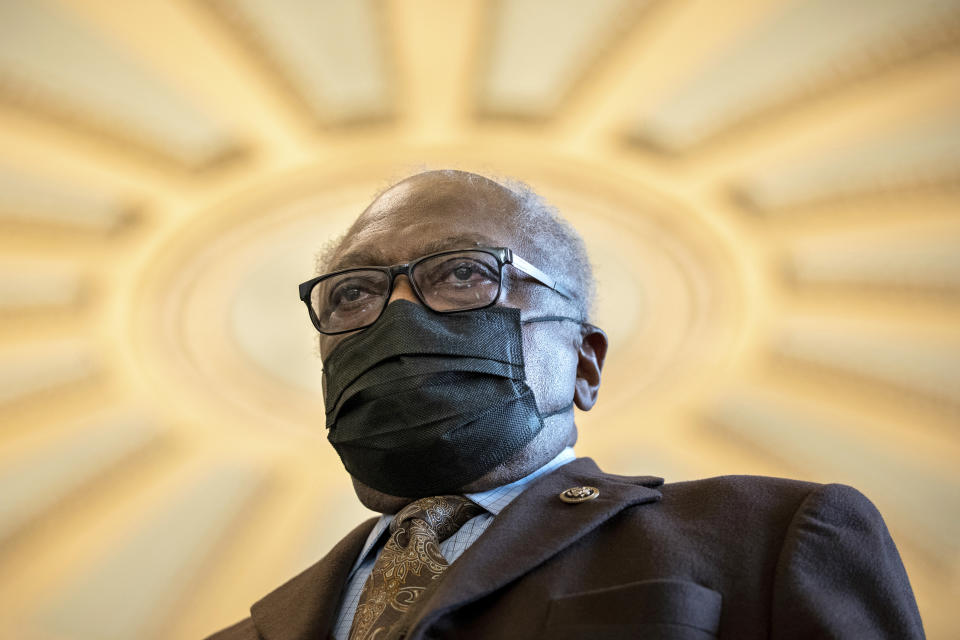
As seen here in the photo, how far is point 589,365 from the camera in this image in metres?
2.76

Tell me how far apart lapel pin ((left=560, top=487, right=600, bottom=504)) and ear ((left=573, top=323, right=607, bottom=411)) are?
53cm

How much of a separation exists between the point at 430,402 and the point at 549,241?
755mm

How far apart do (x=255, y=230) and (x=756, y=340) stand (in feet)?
14.4

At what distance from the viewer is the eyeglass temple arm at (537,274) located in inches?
102

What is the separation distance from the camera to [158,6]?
5.27 m

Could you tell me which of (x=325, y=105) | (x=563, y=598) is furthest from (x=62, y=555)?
(x=563, y=598)

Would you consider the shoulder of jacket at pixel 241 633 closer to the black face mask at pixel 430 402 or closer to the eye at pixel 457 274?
the black face mask at pixel 430 402

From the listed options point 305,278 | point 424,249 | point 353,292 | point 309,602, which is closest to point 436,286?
point 424,249

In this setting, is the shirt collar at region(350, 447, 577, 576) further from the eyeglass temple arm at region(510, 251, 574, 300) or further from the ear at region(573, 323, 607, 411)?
the eyeglass temple arm at region(510, 251, 574, 300)

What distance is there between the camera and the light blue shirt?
2.19 m

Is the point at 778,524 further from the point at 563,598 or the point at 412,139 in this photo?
the point at 412,139

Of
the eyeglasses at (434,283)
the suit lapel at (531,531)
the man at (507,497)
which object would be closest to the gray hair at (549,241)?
the man at (507,497)

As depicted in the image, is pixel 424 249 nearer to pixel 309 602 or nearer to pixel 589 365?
pixel 589 365

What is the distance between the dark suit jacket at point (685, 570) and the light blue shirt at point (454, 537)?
15 cm
